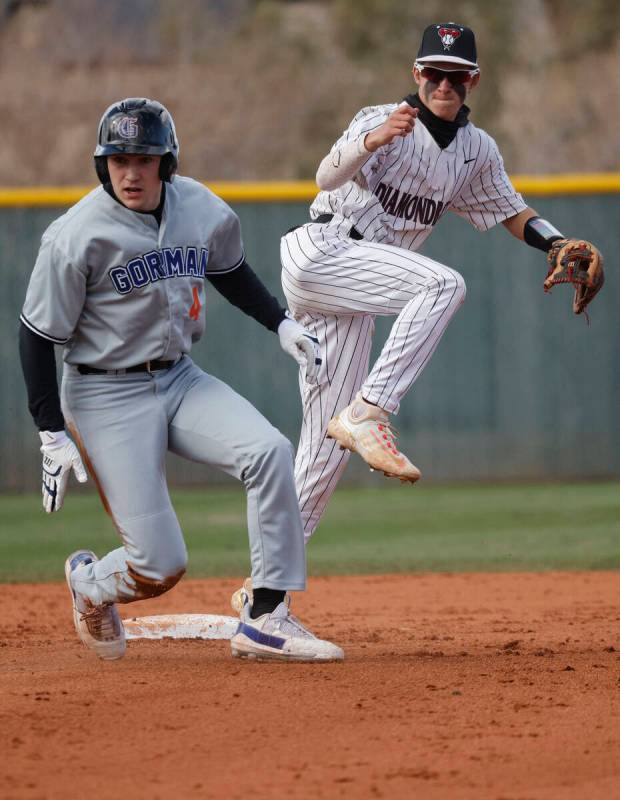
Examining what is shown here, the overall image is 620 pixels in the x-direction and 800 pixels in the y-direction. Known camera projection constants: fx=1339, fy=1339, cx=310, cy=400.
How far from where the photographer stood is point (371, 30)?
26.9 meters

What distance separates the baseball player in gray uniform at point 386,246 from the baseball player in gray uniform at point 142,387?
0.41 m

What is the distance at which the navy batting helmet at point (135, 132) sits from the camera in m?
4.11

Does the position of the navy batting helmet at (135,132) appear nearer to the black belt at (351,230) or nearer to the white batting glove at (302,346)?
the white batting glove at (302,346)

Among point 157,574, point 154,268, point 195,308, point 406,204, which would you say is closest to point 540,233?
point 406,204

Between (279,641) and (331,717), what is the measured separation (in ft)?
2.52

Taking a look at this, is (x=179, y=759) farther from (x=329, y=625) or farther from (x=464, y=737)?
(x=329, y=625)

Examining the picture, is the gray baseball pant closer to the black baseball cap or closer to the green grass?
the black baseball cap

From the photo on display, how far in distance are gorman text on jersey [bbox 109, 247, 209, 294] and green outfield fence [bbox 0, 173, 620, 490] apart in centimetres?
661

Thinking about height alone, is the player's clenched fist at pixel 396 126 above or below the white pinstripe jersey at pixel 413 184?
above

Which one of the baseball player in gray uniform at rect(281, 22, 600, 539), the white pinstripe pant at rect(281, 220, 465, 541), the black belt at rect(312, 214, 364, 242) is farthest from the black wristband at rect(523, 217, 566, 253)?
the black belt at rect(312, 214, 364, 242)

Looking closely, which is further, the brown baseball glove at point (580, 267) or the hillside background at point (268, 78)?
the hillside background at point (268, 78)

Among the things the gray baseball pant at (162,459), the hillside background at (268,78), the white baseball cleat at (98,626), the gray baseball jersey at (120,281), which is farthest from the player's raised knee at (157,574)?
the hillside background at (268,78)

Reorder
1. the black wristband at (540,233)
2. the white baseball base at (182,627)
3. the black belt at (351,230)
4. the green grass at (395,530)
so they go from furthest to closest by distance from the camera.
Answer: the green grass at (395,530)
the white baseball base at (182,627)
the black wristband at (540,233)
the black belt at (351,230)

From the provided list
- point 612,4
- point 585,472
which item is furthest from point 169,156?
point 612,4
